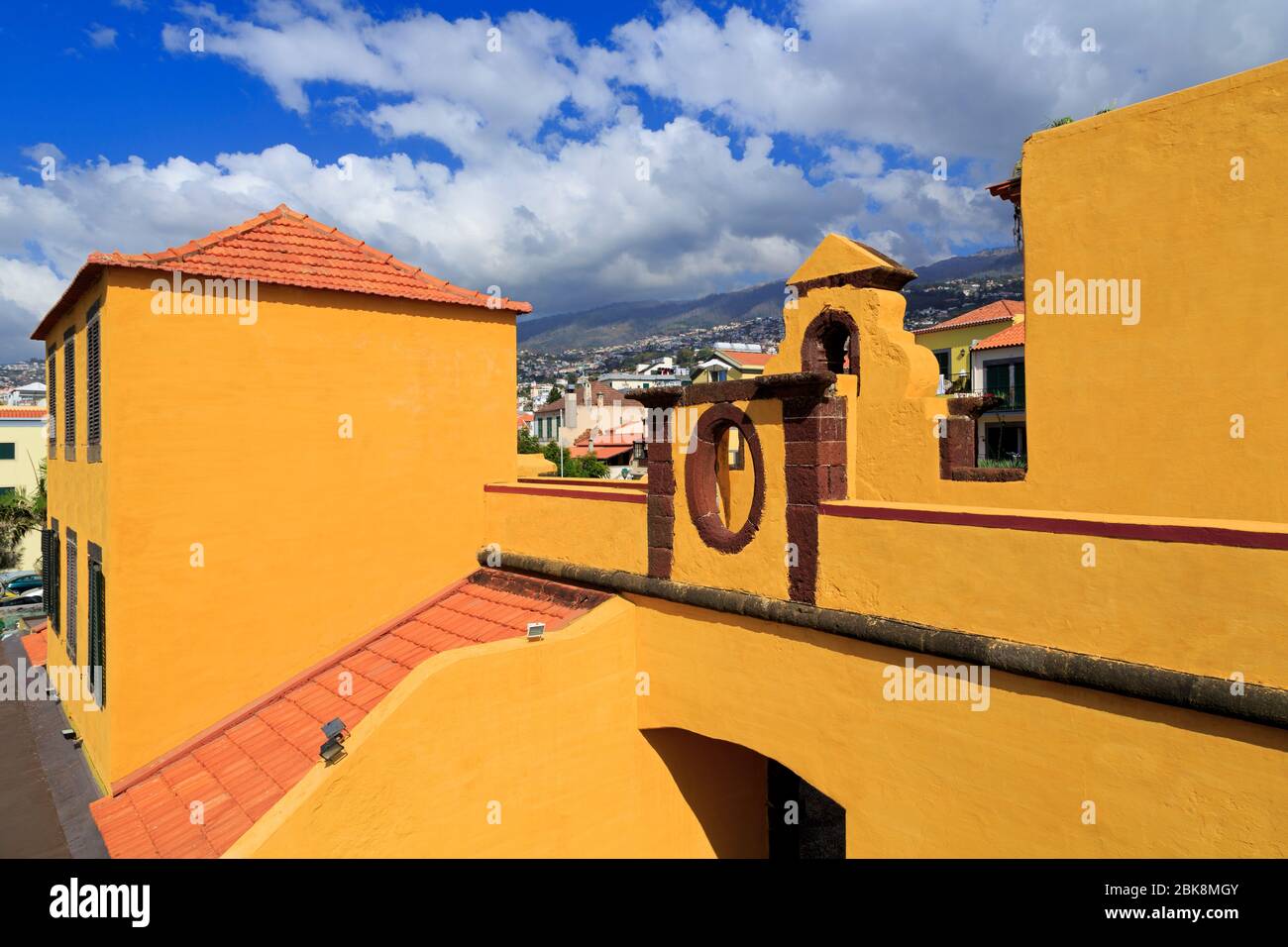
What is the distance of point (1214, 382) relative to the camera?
7.53 m

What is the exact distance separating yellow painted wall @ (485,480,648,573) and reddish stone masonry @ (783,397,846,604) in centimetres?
218

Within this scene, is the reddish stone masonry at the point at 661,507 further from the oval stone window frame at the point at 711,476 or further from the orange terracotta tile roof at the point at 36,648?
the orange terracotta tile roof at the point at 36,648

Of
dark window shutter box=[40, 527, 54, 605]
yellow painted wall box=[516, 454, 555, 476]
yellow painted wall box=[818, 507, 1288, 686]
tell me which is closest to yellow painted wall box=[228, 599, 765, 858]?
yellow painted wall box=[818, 507, 1288, 686]

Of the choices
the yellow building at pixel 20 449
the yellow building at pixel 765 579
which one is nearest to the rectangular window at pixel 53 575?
the yellow building at pixel 765 579

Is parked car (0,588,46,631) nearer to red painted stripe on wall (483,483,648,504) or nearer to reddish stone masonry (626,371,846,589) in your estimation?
red painted stripe on wall (483,483,648,504)

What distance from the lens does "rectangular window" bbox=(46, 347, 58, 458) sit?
13609 mm

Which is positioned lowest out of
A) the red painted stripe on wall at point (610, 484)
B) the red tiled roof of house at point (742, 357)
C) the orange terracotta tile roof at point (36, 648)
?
the orange terracotta tile roof at point (36, 648)

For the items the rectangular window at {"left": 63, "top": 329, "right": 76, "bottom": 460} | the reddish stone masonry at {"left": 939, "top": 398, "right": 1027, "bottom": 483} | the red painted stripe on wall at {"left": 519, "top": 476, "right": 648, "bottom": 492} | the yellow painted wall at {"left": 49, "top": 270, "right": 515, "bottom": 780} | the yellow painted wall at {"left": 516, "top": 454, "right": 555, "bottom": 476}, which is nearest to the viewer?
the yellow painted wall at {"left": 49, "top": 270, "right": 515, "bottom": 780}

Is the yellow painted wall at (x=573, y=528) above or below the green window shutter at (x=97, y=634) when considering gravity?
above

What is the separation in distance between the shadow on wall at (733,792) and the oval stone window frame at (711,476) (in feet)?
8.39

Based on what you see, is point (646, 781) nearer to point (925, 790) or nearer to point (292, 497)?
point (925, 790)

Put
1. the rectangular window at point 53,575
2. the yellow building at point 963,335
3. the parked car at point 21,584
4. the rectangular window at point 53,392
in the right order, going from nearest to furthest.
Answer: the rectangular window at point 53,392 → the rectangular window at point 53,575 → the parked car at point 21,584 → the yellow building at point 963,335

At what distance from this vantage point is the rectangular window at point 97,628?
9.79m
